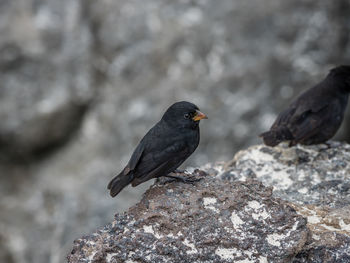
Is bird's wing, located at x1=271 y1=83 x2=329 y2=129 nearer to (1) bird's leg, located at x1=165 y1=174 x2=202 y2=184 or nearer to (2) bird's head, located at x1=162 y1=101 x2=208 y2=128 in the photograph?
(2) bird's head, located at x1=162 y1=101 x2=208 y2=128

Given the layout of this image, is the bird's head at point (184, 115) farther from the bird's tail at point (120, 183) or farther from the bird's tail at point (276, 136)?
the bird's tail at point (276, 136)

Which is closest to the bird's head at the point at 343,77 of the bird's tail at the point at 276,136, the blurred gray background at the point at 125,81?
the bird's tail at the point at 276,136

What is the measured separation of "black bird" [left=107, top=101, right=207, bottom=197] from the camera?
4840 millimetres

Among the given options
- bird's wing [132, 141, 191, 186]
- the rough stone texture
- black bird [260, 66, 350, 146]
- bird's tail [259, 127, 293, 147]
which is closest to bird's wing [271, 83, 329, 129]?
black bird [260, 66, 350, 146]

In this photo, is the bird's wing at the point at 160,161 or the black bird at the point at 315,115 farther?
the black bird at the point at 315,115

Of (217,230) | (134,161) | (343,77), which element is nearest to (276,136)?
(343,77)

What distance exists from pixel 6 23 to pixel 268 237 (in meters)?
7.04

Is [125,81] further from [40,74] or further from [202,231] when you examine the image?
[202,231]

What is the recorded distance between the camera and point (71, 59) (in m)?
9.73

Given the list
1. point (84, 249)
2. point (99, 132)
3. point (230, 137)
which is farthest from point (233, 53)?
point (84, 249)

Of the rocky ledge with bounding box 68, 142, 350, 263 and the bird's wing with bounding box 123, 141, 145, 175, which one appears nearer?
the rocky ledge with bounding box 68, 142, 350, 263

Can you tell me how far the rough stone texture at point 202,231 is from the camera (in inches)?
158

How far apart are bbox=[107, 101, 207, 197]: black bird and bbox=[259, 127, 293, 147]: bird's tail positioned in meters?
1.20

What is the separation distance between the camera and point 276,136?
20.0 feet
